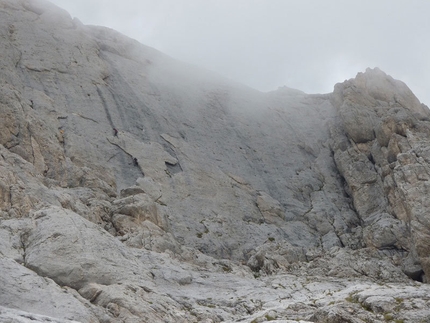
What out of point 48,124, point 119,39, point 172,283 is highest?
point 119,39

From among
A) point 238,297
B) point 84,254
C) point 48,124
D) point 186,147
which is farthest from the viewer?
point 186,147

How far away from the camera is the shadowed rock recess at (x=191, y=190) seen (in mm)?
35625

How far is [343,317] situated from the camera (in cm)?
3108

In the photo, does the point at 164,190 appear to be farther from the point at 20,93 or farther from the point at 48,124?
the point at 20,93

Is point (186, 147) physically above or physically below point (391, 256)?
above

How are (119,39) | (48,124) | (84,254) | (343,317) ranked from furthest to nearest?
(119,39) → (48,124) → (84,254) → (343,317)

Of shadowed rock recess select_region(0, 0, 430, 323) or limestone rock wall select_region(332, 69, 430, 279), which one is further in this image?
limestone rock wall select_region(332, 69, 430, 279)

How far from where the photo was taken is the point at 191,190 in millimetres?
68188

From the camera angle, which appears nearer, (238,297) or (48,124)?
(238,297)

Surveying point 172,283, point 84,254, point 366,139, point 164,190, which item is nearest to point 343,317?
point 172,283

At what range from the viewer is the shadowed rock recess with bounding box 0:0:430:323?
35.6 meters

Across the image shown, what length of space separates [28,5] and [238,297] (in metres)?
69.0

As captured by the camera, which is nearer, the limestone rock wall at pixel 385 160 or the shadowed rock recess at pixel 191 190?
the shadowed rock recess at pixel 191 190

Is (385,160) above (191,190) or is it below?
above
